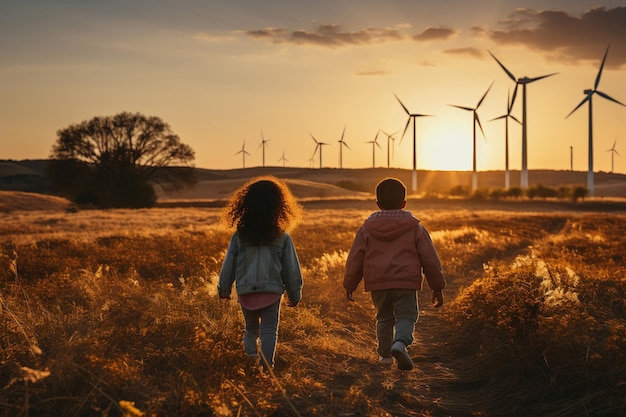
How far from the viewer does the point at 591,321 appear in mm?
6676

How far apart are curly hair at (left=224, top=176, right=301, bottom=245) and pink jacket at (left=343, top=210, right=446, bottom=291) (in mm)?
816

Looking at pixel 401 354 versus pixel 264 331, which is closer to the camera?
pixel 264 331

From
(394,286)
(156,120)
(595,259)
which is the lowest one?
(595,259)

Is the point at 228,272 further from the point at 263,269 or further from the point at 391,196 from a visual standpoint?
the point at 391,196

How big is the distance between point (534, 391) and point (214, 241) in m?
16.5

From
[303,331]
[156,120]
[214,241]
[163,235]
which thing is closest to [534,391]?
[303,331]

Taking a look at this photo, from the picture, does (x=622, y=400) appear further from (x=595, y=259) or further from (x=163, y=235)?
(x=163, y=235)

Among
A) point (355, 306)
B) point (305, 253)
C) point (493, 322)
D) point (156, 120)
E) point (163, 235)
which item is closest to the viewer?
point (493, 322)

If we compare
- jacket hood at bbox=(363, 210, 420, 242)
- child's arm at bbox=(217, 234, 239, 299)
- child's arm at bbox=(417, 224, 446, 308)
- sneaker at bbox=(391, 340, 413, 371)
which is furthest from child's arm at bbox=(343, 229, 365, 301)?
child's arm at bbox=(217, 234, 239, 299)

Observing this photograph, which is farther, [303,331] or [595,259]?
[595,259]

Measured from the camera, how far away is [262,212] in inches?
251

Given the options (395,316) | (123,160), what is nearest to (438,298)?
(395,316)

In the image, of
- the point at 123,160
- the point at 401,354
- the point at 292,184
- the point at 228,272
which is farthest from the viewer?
the point at 292,184

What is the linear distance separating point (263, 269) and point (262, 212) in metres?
0.53
